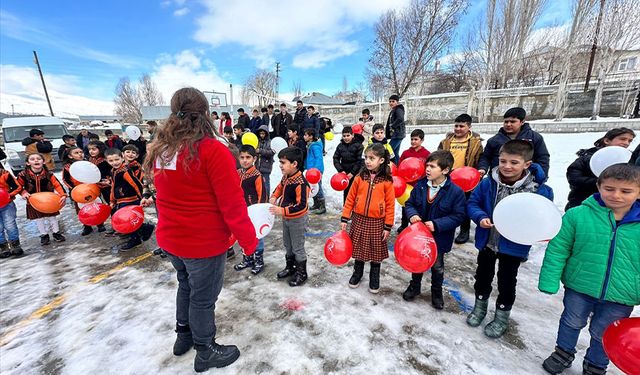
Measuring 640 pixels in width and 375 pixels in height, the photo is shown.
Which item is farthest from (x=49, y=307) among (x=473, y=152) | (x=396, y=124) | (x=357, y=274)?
(x=396, y=124)

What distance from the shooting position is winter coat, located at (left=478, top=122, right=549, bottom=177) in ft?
11.3

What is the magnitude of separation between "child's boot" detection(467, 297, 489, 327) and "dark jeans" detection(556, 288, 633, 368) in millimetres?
570

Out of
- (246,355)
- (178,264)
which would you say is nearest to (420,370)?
(246,355)

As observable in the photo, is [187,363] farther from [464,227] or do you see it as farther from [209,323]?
[464,227]

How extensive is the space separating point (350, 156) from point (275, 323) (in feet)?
11.3

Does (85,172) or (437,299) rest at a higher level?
(85,172)

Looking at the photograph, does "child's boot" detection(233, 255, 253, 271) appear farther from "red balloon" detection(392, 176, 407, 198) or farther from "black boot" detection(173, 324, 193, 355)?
"red balloon" detection(392, 176, 407, 198)

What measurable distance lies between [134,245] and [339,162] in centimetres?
411

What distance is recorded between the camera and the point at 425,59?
65.8 ft

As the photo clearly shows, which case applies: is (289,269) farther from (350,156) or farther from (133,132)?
(133,132)

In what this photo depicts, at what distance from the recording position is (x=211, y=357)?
2.14 metres

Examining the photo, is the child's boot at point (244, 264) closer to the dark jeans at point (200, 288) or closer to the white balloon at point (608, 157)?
the dark jeans at point (200, 288)

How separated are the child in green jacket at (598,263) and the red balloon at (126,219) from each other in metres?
5.20

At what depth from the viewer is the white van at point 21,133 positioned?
9.82 m
